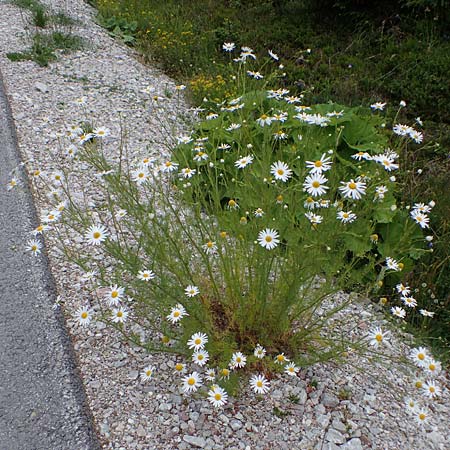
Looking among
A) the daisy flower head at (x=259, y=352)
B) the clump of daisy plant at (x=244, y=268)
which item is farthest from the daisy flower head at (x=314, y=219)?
the daisy flower head at (x=259, y=352)

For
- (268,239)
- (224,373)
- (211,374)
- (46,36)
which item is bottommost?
(46,36)

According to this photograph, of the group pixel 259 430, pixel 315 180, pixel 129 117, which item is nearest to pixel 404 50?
pixel 129 117

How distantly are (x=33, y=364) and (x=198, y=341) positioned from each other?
0.91m

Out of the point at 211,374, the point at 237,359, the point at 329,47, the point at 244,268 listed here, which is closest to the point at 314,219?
the point at 244,268

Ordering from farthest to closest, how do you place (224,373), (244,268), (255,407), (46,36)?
(46,36) < (244,268) < (255,407) < (224,373)

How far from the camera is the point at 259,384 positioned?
2344mm

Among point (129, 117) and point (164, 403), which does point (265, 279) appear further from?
point (129, 117)

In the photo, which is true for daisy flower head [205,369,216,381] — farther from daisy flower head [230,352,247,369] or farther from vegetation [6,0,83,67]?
vegetation [6,0,83,67]

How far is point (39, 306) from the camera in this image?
298 centimetres

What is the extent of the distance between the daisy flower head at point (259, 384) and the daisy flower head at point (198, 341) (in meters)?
0.28

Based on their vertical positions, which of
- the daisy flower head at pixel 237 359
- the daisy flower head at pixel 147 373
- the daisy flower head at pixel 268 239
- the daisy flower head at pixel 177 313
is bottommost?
the daisy flower head at pixel 147 373

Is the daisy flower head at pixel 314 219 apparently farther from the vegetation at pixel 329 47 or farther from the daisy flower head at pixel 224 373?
the vegetation at pixel 329 47

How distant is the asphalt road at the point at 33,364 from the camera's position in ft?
7.72

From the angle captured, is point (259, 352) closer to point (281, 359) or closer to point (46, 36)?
point (281, 359)
